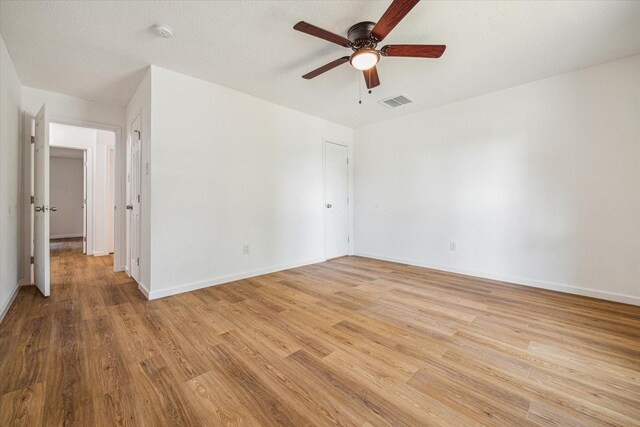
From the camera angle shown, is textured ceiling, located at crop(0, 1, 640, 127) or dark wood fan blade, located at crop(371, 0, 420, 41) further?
textured ceiling, located at crop(0, 1, 640, 127)

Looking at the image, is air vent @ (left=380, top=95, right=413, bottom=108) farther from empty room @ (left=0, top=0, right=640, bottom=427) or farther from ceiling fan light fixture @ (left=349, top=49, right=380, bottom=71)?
ceiling fan light fixture @ (left=349, top=49, right=380, bottom=71)

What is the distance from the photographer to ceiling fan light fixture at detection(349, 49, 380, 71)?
217 cm

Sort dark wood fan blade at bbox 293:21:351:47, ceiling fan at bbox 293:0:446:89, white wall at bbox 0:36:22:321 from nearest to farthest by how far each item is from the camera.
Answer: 1. dark wood fan blade at bbox 293:21:351:47
2. ceiling fan at bbox 293:0:446:89
3. white wall at bbox 0:36:22:321

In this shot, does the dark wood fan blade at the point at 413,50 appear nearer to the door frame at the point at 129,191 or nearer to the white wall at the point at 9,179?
the door frame at the point at 129,191

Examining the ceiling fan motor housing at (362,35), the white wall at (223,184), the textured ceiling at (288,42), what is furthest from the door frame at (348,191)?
the ceiling fan motor housing at (362,35)

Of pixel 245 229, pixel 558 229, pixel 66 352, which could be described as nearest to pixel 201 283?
pixel 245 229

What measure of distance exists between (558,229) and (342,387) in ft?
10.8

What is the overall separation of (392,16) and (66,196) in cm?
999

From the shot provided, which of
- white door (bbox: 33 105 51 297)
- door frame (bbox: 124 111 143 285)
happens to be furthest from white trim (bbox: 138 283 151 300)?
white door (bbox: 33 105 51 297)

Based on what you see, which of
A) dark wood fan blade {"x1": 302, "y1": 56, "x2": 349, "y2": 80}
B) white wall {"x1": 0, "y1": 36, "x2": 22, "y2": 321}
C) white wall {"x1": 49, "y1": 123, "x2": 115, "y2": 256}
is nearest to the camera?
dark wood fan blade {"x1": 302, "y1": 56, "x2": 349, "y2": 80}

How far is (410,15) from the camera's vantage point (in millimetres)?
2109

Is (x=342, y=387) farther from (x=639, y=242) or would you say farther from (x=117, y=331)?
(x=639, y=242)

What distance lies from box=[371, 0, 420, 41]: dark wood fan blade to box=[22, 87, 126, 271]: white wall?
403cm

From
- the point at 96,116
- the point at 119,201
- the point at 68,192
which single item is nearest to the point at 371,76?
the point at 96,116
